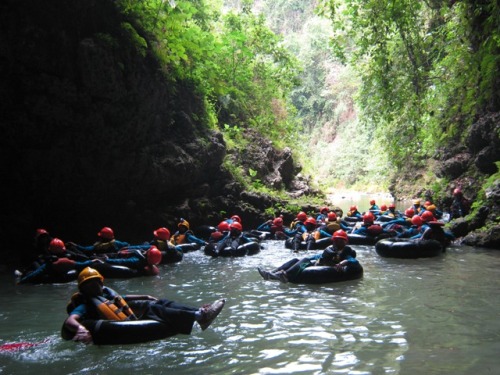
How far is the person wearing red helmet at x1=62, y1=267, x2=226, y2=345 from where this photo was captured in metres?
5.78

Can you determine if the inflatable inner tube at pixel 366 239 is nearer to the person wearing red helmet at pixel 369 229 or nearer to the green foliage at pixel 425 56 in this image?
the person wearing red helmet at pixel 369 229

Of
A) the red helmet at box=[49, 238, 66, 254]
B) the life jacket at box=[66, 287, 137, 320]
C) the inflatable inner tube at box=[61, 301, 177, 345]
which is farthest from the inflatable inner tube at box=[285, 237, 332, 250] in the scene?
the inflatable inner tube at box=[61, 301, 177, 345]

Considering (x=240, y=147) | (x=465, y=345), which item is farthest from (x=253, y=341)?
(x=240, y=147)

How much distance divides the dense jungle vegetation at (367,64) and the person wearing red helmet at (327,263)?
5101mm

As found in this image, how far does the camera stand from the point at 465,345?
5461 mm

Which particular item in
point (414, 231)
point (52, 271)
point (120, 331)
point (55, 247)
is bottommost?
point (120, 331)

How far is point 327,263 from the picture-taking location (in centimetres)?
980

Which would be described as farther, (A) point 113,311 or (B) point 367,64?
(B) point 367,64

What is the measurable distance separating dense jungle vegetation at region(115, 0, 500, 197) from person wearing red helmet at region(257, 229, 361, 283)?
5.10 metres

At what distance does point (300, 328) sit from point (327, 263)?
140 inches

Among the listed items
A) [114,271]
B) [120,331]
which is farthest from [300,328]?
[114,271]

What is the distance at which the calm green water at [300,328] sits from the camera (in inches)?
201

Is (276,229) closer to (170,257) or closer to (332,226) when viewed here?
(332,226)

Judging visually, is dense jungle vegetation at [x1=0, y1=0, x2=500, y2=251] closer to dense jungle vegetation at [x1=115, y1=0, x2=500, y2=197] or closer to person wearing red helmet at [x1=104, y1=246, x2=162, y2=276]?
dense jungle vegetation at [x1=115, y1=0, x2=500, y2=197]
